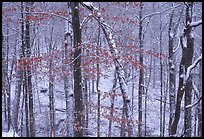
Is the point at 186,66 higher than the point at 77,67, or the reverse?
the point at 77,67

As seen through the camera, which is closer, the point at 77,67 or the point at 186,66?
the point at 186,66

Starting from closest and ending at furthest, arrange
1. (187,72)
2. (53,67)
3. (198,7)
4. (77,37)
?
(187,72) → (77,37) → (53,67) → (198,7)

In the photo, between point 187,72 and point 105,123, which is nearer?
point 187,72

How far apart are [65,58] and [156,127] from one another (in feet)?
71.5

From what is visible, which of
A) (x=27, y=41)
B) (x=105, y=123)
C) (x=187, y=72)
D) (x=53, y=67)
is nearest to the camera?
(x=187, y=72)

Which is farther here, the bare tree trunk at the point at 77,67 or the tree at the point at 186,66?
the bare tree trunk at the point at 77,67

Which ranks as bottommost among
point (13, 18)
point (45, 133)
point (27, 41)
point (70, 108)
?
point (45, 133)

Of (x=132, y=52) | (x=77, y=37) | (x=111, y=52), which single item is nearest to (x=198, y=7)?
(x=132, y=52)

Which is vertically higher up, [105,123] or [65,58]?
[65,58]

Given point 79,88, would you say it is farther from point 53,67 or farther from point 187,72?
point 187,72

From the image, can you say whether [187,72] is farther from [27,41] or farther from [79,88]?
[27,41]

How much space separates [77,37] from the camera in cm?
993

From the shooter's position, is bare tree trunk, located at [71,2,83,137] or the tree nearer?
the tree

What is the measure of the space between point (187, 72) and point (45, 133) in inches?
838
